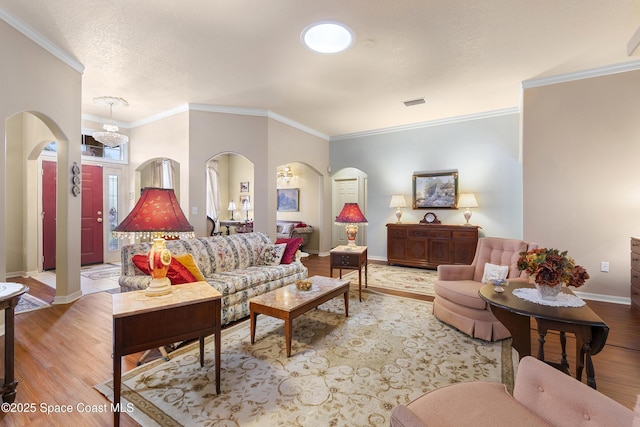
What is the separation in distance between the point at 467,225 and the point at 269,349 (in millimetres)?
4411

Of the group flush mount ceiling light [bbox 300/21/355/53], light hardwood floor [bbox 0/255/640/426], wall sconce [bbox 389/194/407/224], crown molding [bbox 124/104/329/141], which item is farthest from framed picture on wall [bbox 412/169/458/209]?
flush mount ceiling light [bbox 300/21/355/53]

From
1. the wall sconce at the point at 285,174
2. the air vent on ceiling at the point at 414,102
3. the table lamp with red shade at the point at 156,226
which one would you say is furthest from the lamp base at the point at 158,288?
the wall sconce at the point at 285,174

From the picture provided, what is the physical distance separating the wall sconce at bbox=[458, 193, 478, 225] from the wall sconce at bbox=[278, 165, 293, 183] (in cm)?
443

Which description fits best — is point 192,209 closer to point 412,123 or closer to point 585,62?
point 412,123

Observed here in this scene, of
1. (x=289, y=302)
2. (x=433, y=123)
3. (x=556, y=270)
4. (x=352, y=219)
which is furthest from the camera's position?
(x=433, y=123)

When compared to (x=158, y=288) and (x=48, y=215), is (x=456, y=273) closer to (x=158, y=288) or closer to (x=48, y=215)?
(x=158, y=288)

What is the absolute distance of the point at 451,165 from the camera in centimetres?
586

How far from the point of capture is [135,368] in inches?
87.9

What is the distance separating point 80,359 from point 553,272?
12.0 ft

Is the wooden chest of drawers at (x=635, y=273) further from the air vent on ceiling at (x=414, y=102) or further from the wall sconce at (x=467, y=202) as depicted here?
the air vent on ceiling at (x=414, y=102)

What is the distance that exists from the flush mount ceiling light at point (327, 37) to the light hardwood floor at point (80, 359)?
3470 mm

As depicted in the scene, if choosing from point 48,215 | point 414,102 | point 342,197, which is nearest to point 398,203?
point 414,102

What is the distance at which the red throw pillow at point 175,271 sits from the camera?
8.25ft

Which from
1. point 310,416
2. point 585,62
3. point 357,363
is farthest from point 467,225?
point 310,416
